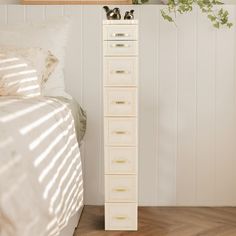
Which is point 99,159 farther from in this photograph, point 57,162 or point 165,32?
point 57,162

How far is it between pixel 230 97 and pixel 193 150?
15.0 inches

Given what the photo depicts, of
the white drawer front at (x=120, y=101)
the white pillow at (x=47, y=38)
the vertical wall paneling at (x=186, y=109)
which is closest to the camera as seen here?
the white drawer front at (x=120, y=101)

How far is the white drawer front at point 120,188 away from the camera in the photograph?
8.57ft

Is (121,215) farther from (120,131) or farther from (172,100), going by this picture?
(172,100)

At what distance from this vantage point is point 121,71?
2.56 m

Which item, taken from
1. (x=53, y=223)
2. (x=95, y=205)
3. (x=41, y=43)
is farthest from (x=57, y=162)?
(x=95, y=205)

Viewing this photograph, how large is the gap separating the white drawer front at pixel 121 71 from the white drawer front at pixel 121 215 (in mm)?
614

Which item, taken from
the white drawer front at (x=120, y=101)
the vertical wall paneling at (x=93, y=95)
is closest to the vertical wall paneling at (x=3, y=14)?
the vertical wall paneling at (x=93, y=95)

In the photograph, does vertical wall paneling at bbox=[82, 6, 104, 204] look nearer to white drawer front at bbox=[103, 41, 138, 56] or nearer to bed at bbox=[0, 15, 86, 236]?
bed at bbox=[0, 15, 86, 236]

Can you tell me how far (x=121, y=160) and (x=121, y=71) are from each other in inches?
17.5

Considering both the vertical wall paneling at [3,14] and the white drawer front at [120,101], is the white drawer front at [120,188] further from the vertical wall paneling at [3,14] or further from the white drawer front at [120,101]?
the vertical wall paneling at [3,14]

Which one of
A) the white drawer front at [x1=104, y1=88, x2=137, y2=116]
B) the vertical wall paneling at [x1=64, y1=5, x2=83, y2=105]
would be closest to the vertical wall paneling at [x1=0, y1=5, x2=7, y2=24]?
the vertical wall paneling at [x1=64, y1=5, x2=83, y2=105]

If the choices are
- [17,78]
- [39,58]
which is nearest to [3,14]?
[39,58]

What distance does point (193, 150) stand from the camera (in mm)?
3100
